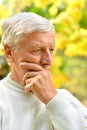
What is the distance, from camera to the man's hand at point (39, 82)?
121 cm

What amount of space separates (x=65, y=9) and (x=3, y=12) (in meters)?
0.50

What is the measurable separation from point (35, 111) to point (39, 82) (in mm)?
122

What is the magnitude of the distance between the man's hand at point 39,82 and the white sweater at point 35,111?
0.08 ft

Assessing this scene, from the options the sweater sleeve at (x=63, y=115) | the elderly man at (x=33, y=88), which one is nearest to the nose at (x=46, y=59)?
the elderly man at (x=33, y=88)

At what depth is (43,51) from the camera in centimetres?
125

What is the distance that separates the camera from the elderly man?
121cm

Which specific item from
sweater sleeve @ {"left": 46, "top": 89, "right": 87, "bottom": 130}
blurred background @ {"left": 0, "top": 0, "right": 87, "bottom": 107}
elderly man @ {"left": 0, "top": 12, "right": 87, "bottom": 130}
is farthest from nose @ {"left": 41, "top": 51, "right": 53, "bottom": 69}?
blurred background @ {"left": 0, "top": 0, "right": 87, "bottom": 107}

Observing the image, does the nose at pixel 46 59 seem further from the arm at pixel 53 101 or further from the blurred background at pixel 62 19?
the blurred background at pixel 62 19

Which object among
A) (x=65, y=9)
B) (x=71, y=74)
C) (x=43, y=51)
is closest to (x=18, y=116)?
(x=43, y=51)

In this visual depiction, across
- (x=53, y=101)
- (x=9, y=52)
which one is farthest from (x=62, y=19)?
(x=53, y=101)

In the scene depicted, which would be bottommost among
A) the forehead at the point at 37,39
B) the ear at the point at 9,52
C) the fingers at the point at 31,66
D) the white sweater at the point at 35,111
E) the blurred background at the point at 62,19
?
the blurred background at the point at 62,19

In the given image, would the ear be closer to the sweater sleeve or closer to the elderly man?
the elderly man

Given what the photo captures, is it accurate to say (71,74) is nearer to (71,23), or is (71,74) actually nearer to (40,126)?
(71,23)

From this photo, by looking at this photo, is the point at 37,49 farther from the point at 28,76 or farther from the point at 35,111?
the point at 35,111
